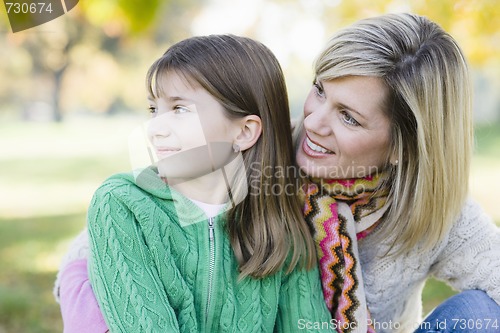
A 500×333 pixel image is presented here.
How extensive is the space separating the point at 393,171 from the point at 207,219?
0.68 m

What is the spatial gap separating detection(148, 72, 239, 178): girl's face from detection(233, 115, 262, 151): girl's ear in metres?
0.05

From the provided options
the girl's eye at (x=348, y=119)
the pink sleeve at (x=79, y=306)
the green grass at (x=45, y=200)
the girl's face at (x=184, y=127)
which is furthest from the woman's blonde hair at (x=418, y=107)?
the pink sleeve at (x=79, y=306)

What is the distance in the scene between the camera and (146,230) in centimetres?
175

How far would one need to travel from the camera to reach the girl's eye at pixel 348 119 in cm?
195

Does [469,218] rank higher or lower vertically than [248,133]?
lower

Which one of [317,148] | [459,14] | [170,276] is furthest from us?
[459,14]

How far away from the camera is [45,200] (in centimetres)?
663

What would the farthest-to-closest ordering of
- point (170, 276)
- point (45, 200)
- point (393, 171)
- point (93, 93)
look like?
point (93, 93), point (45, 200), point (393, 171), point (170, 276)

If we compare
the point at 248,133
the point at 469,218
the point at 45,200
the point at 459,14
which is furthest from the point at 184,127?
the point at 45,200

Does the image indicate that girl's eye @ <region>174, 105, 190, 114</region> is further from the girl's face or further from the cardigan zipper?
the cardigan zipper

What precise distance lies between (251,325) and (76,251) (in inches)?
26.7

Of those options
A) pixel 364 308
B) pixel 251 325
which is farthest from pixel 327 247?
pixel 251 325

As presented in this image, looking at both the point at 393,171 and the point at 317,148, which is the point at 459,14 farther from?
the point at 317,148

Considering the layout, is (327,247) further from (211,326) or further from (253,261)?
(211,326)
